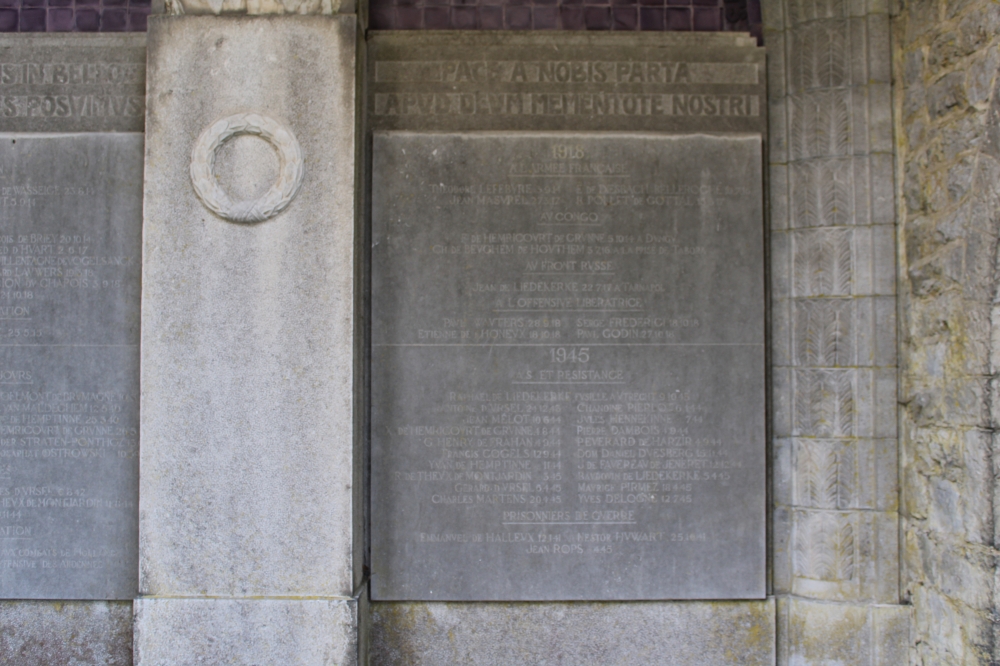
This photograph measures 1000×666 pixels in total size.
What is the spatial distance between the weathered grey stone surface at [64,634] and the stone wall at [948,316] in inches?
186

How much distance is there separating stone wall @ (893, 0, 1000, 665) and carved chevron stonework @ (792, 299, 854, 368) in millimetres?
322

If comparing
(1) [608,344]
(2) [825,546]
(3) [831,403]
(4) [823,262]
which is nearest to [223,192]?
(1) [608,344]

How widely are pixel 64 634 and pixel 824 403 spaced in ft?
15.7

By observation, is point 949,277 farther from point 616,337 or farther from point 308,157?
point 308,157

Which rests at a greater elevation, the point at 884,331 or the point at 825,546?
the point at 884,331

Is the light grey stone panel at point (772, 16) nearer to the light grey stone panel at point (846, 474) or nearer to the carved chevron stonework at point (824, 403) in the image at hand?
the carved chevron stonework at point (824, 403)

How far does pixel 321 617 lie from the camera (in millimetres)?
3672

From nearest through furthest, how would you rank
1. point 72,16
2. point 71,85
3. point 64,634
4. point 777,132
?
1. point 64,634
2. point 71,85
3. point 777,132
4. point 72,16

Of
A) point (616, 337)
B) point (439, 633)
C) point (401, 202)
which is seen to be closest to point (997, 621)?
point (616, 337)

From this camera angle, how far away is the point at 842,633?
13.2 feet

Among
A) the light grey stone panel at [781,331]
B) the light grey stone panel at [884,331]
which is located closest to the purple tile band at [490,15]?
the light grey stone panel at [781,331]

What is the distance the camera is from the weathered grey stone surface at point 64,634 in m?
4.02

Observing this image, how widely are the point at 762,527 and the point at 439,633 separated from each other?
2061mm

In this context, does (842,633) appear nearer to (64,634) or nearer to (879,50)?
(879,50)
